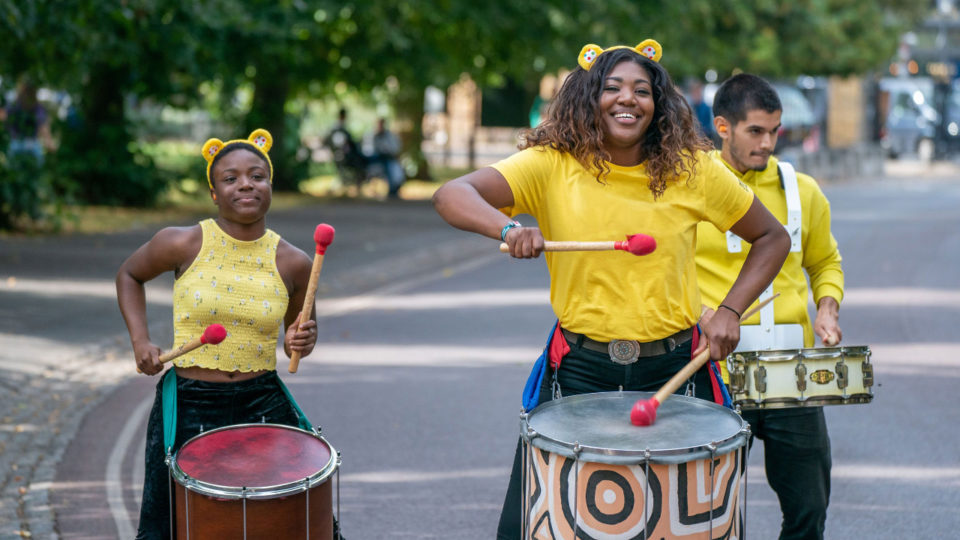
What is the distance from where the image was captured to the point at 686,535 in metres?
3.05

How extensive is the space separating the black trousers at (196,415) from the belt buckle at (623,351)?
1.14 metres

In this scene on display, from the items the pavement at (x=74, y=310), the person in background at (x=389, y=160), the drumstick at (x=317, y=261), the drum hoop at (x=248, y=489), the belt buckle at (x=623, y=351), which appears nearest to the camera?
the drum hoop at (x=248, y=489)

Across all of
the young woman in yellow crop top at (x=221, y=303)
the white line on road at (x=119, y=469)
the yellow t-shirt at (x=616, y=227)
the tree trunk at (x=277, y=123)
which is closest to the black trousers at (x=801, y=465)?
the yellow t-shirt at (x=616, y=227)

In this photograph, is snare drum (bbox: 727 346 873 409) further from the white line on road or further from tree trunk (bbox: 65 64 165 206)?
tree trunk (bbox: 65 64 165 206)

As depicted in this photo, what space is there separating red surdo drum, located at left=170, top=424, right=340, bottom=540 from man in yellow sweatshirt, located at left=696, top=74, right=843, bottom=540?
144 cm

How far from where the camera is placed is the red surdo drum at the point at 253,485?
331cm

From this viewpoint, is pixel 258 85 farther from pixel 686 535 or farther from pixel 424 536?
pixel 686 535

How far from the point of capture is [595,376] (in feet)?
11.9

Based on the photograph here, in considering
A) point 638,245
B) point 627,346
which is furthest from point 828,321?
point 638,245

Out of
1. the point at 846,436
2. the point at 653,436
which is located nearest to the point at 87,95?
the point at 846,436

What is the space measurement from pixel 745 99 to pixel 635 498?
6.10 ft

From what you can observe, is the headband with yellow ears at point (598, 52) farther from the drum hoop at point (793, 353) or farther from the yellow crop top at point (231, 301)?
the yellow crop top at point (231, 301)

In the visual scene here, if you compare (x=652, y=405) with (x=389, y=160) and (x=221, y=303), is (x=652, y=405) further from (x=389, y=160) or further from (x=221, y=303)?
(x=389, y=160)

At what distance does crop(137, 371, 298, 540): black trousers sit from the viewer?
389cm
